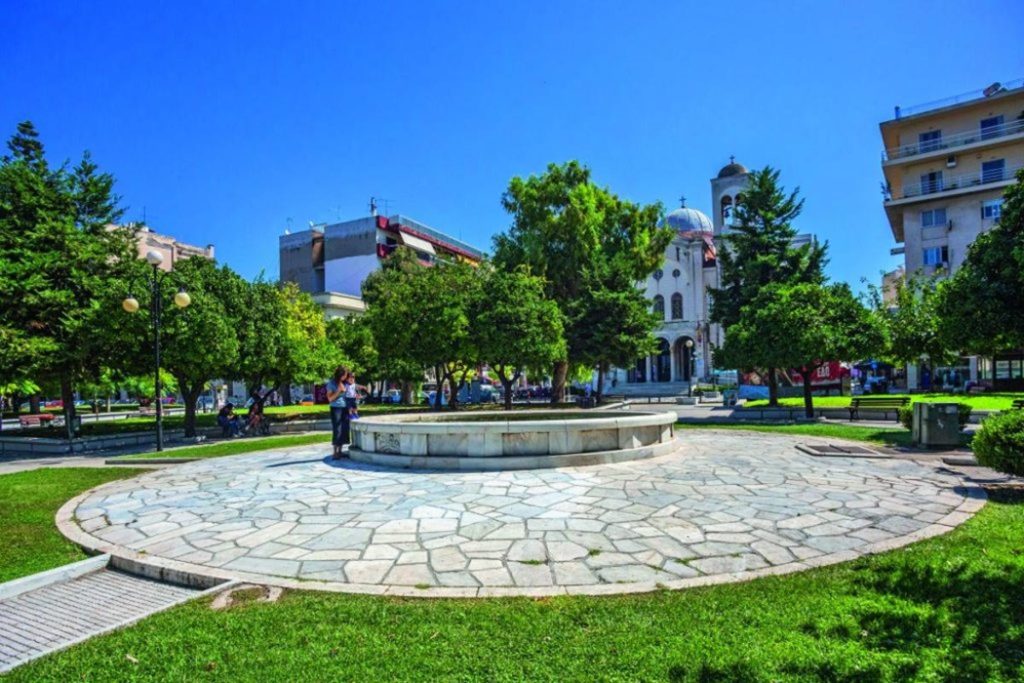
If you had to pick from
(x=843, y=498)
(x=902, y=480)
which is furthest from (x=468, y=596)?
(x=902, y=480)

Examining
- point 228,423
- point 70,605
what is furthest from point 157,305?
point 70,605

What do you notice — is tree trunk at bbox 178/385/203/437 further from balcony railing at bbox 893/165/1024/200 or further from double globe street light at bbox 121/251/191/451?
balcony railing at bbox 893/165/1024/200

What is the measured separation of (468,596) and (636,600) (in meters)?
1.26

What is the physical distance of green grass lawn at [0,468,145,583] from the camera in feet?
18.4

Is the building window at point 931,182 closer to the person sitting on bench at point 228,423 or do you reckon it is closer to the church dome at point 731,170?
the church dome at point 731,170

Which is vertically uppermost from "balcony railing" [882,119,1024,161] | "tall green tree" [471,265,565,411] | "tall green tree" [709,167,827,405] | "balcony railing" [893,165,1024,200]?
"balcony railing" [882,119,1024,161]

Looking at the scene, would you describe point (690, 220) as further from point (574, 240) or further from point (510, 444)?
point (510, 444)

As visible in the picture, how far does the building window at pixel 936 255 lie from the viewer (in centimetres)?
3872

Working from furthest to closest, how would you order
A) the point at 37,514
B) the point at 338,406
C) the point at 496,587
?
the point at 338,406, the point at 37,514, the point at 496,587

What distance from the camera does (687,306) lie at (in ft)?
187

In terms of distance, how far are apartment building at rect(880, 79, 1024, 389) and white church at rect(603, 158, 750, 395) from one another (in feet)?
48.9

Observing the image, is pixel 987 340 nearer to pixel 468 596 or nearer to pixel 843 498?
pixel 843 498

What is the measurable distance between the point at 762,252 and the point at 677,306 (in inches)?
1131

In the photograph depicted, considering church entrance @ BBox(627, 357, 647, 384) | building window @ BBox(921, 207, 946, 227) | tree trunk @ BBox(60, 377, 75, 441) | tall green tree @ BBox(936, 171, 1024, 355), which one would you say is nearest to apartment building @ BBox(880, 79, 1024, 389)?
building window @ BBox(921, 207, 946, 227)
